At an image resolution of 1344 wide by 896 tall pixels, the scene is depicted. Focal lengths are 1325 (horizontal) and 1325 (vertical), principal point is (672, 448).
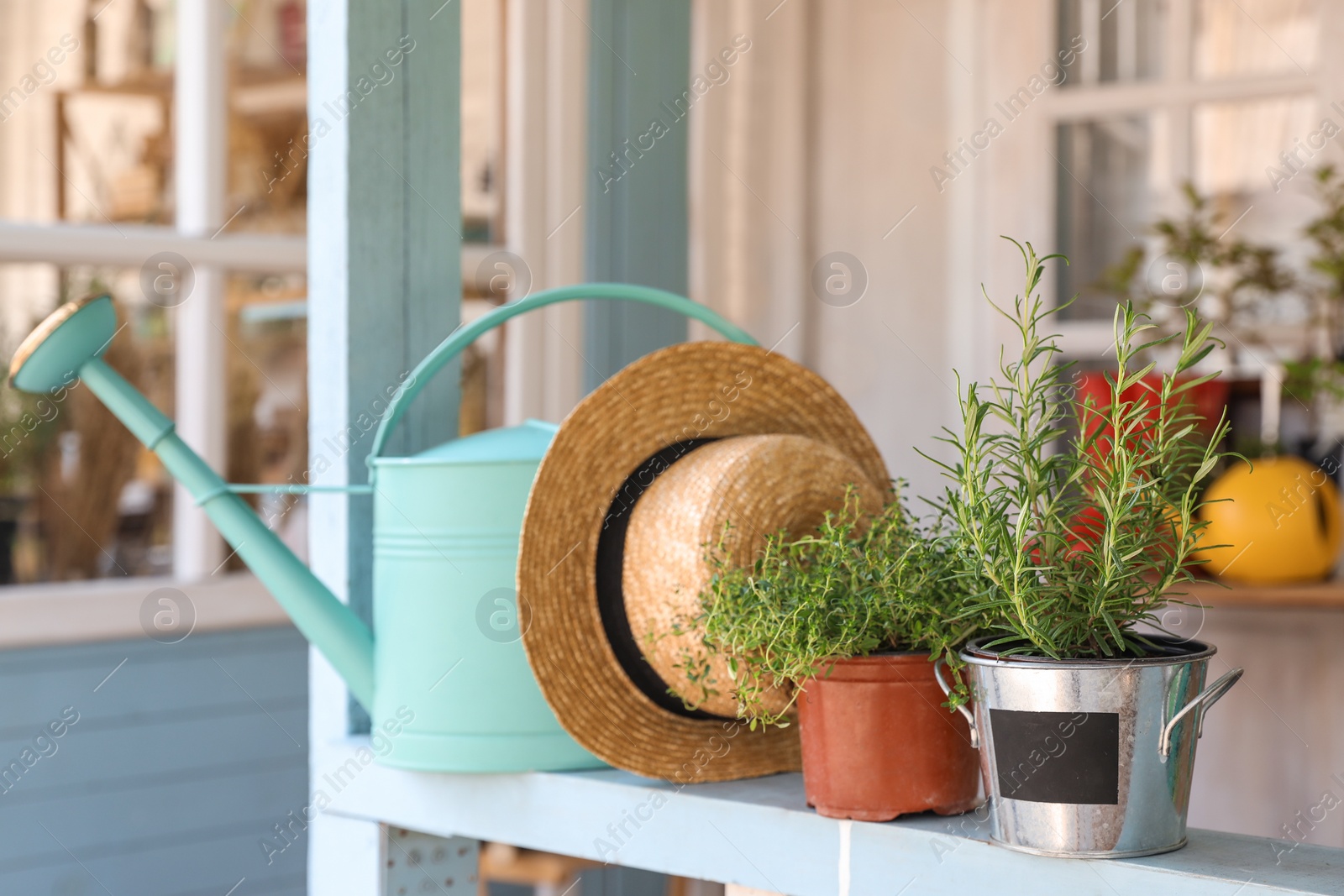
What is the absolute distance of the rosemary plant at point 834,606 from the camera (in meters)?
0.71

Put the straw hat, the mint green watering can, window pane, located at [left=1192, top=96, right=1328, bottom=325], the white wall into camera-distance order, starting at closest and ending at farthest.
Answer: the straw hat → the mint green watering can → window pane, located at [left=1192, top=96, right=1328, bottom=325] → the white wall

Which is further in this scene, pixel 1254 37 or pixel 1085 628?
pixel 1254 37

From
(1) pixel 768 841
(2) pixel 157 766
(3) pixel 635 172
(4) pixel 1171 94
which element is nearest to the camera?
(1) pixel 768 841

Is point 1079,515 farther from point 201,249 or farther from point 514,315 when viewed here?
point 201,249

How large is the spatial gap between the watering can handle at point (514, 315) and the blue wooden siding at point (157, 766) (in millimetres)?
1188

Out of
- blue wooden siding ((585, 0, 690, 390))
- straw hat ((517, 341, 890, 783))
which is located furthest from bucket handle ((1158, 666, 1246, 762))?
blue wooden siding ((585, 0, 690, 390))

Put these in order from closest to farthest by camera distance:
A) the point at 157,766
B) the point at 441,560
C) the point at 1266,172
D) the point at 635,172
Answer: the point at 441,560 → the point at 157,766 → the point at 635,172 → the point at 1266,172

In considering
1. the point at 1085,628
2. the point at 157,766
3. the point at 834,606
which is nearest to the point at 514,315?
the point at 834,606

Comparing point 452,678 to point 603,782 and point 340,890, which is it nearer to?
point 603,782

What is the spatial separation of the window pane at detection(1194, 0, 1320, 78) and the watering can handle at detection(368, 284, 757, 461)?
1.91m

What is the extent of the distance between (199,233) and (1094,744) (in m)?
1.77

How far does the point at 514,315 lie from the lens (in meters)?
0.96

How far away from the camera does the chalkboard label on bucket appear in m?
0.63

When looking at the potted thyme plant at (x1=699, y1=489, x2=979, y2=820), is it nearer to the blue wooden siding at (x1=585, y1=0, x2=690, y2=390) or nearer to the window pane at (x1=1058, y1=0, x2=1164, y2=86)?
the blue wooden siding at (x1=585, y1=0, x2=690, y2=390)
